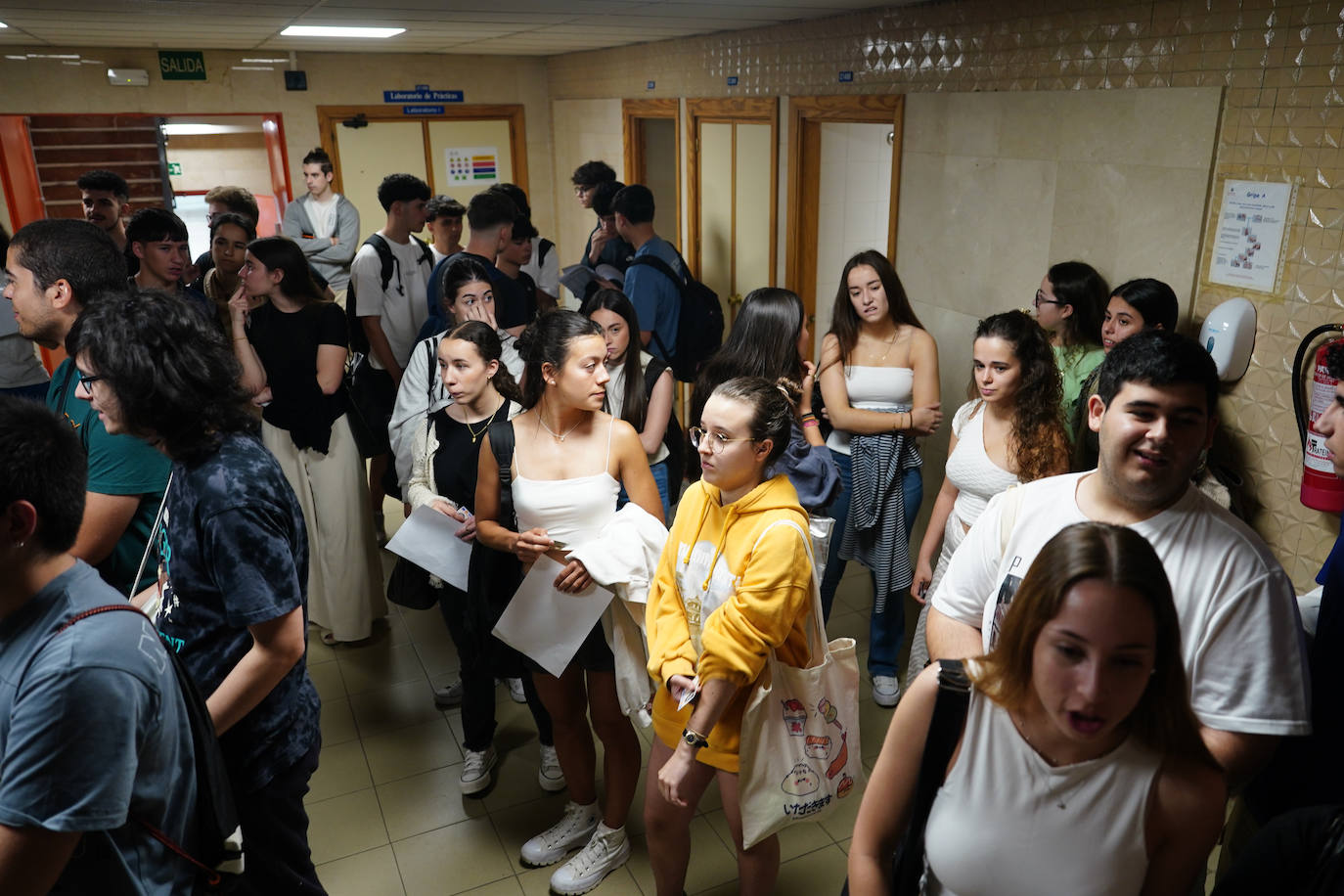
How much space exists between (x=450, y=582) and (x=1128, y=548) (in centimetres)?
234

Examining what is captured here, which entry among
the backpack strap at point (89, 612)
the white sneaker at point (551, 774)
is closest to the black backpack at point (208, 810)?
the backpack strap at point (89, 612)

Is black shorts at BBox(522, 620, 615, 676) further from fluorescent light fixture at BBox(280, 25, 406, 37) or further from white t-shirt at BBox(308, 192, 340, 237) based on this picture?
white t-shirt at BBox(308, 192, 340, 237)

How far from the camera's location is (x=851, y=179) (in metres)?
5.94

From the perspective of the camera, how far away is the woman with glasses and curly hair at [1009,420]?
2.95 m

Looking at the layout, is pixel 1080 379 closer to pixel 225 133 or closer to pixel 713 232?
pixel 713 232

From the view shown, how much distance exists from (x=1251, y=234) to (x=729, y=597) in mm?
2358

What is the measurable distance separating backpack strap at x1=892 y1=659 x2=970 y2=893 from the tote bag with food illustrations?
69 centimetres

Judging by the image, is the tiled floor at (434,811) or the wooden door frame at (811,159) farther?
the wooden door frame at (811,159)

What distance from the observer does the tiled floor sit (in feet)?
9.41

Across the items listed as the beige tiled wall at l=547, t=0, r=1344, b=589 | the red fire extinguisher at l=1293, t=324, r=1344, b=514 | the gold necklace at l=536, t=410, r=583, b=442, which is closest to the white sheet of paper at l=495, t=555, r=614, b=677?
the gold necklace at l=536, t=410, r=583, b=442

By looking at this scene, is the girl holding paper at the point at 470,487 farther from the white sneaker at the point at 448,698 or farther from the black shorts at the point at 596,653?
the white sneaker at the point at 448,698

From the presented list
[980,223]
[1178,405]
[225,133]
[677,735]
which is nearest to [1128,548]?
[1178,405]

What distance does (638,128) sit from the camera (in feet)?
24.5

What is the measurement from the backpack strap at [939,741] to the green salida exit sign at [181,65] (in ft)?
26.7
